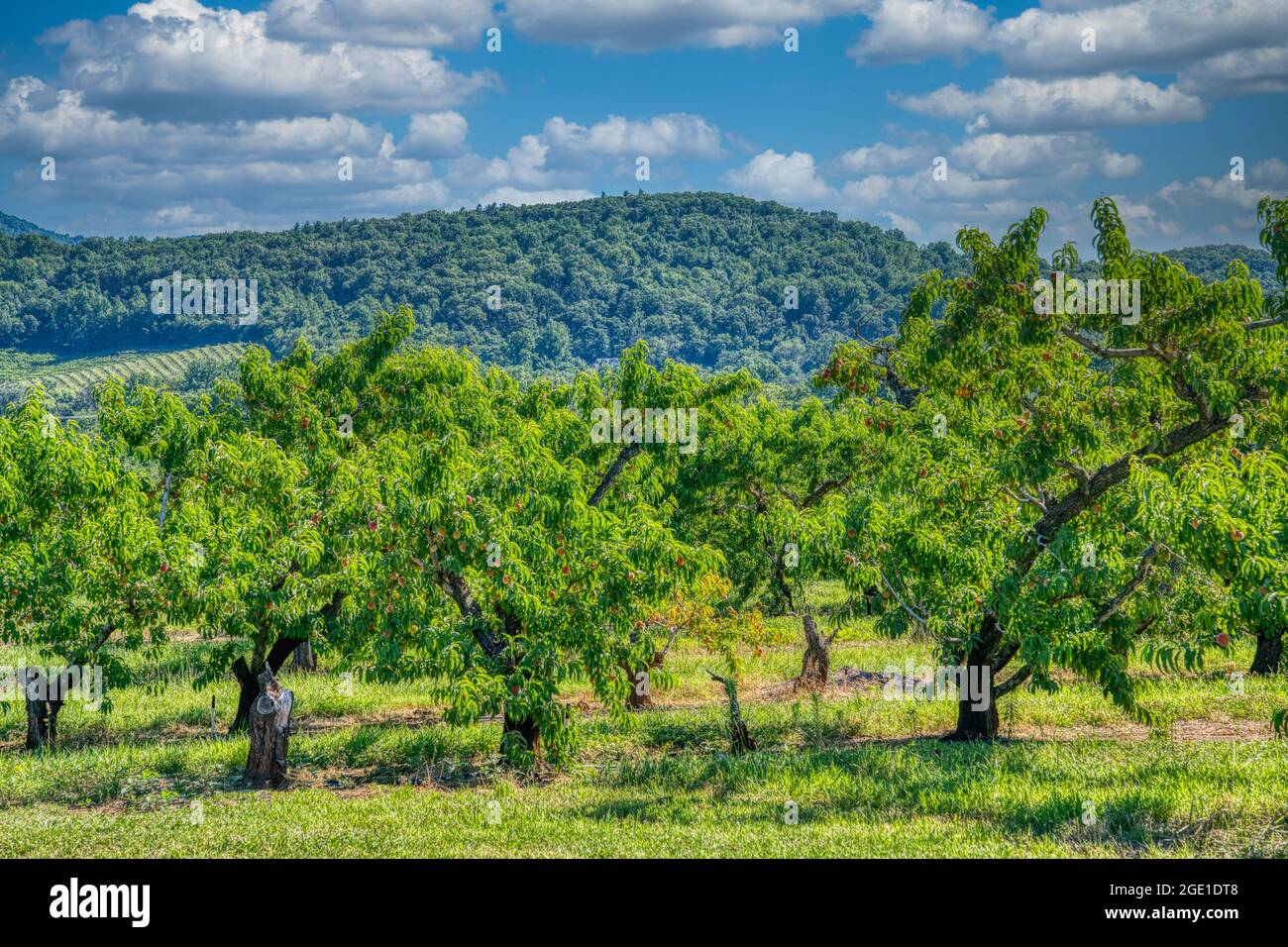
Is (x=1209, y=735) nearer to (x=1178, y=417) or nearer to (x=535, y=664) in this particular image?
(x=1178, y=417)

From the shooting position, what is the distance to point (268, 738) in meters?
16.2

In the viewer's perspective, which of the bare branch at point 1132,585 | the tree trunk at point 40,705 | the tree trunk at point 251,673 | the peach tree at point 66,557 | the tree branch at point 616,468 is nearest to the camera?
the bare branch at point 1132,585

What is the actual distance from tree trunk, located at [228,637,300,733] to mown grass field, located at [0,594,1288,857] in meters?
0.68

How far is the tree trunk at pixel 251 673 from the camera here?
62.3 ft

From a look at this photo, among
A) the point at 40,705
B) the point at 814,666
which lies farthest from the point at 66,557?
the point at 814,666

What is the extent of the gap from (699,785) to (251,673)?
906 cm

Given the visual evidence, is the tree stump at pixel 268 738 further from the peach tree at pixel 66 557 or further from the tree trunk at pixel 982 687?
the tree trunk at pixel 982 687

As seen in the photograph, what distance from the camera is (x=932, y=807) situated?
43.5ft

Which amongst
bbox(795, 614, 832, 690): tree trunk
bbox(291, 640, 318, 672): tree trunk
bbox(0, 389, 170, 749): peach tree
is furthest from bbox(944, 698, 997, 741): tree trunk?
bbox(291, 640, 318, 672): tree trunk

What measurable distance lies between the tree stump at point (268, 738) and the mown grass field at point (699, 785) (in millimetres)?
418

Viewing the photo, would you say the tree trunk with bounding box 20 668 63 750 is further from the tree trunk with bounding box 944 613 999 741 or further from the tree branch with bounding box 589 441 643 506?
the tree trunk with bounding box 944 613 999 741

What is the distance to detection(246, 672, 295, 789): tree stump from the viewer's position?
632 inches

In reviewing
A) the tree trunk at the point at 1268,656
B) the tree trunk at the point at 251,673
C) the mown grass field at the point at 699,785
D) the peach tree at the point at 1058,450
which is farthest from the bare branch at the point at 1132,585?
the tree trunk at the point at 251,673

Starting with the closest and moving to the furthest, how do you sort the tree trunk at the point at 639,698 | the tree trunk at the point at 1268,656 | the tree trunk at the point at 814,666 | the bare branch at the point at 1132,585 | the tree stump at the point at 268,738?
the bare branch at the point at 1132,585, the tree stump at the point at 268,738, the tree trunk at the point at 1268,656, the tree trunk at the point at 639,698, the tree trunk at the point at 814,666
